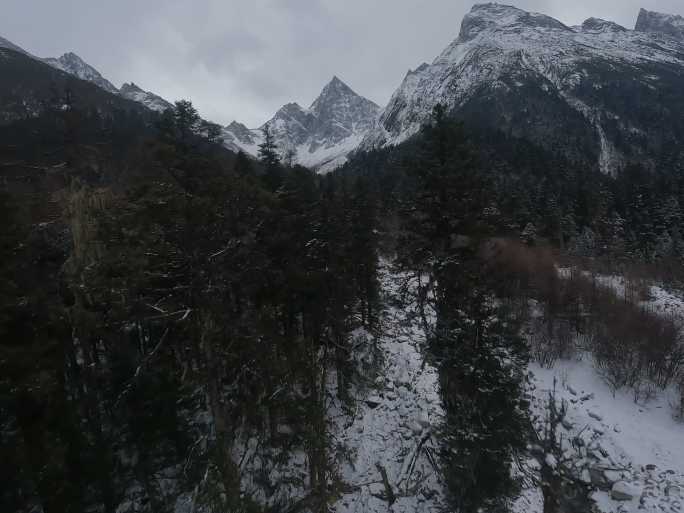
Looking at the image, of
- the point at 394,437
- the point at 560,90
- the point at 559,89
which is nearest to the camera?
the point at 394,437

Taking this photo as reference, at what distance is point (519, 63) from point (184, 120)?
497ft

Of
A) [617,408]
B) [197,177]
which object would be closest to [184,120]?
[197,177]

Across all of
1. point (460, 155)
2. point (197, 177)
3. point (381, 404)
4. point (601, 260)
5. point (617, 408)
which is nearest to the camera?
point (197, 177)

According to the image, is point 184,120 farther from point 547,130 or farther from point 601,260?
point 547,130

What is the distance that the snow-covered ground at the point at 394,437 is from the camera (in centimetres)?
1131

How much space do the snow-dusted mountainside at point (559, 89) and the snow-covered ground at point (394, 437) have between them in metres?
84.1

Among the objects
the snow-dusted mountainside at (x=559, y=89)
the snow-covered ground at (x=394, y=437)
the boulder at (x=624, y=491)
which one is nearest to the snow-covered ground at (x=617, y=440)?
the boulder at (x=624, y=491)

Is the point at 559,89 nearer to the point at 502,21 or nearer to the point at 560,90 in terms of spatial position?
the point at 560,90

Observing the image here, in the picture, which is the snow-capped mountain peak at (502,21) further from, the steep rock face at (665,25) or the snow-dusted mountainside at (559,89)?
the steep rock face at (665,25)

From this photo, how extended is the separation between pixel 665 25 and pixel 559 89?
157481 mm

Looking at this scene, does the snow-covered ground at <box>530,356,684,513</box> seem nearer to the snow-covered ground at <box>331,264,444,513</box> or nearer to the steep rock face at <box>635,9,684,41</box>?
the snow-covered ground at <box>331,264,444,513</box>

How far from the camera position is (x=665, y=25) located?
18925cm

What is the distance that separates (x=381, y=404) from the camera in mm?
15148

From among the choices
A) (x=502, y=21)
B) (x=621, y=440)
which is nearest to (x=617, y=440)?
(x=621, y=440)
